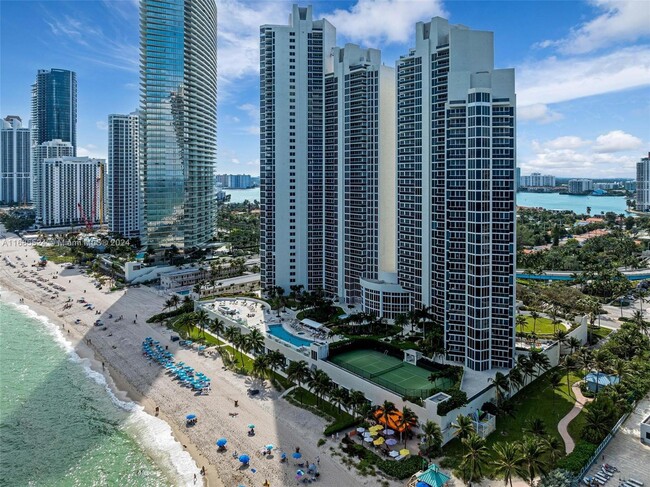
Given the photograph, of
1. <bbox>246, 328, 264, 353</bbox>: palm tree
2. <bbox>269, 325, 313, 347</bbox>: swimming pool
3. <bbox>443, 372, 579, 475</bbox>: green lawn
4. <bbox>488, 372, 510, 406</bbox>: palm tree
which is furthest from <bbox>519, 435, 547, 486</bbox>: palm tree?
<bbox>246, 328, 264, 353</bbox>: palm tree

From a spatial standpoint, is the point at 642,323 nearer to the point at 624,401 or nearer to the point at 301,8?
the point at 624,401

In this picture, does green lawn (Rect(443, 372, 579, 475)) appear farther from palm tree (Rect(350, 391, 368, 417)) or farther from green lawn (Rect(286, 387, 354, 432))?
green lawn (Rect(286, 387, 354, 432))

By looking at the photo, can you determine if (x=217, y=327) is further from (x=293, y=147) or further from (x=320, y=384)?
(x=293, y=147)

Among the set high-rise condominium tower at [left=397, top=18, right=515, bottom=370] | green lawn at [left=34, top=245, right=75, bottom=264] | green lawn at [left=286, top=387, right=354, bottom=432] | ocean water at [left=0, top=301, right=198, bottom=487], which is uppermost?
high-rise condominium tower at [left=397, top=18, right=515, bottom=370]

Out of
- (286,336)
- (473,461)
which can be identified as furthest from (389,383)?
(286,336)

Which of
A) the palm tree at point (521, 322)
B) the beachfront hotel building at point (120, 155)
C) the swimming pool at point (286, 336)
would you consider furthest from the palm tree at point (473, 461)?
the beachfront hotel building at point (120, 155)
